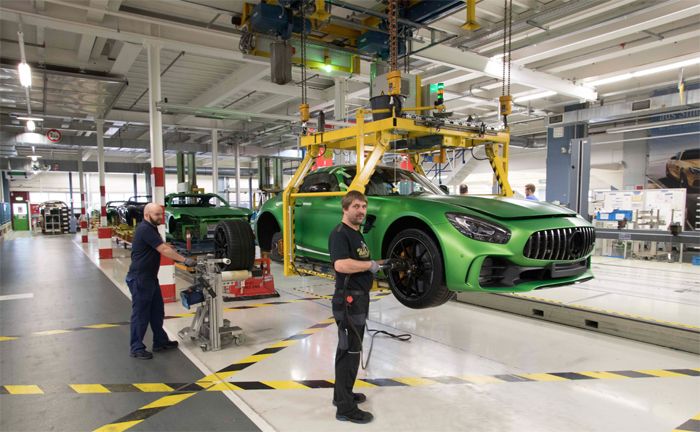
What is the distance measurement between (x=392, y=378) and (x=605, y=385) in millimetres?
1650

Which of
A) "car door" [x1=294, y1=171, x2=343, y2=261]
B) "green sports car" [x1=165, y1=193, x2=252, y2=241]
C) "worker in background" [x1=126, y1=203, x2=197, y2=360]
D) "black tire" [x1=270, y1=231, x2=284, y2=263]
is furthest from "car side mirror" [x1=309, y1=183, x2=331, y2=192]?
"green sports car" [x1=165, y1=193, x2=252, y2=241]

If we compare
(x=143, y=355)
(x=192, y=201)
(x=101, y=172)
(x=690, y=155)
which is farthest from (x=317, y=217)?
(x=690, y=155)

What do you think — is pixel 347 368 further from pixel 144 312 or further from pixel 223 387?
pixel 144 312

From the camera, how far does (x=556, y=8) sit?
5.73 metres

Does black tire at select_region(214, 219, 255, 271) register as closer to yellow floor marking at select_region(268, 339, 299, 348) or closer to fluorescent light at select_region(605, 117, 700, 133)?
yellow floor marking at select_region(268, 339, 299, 348)

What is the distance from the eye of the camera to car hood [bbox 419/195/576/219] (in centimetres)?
303

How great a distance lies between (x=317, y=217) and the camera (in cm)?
438

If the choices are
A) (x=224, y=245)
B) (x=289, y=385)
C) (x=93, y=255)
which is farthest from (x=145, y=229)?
(x=93, y=255)

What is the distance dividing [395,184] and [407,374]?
1850mm

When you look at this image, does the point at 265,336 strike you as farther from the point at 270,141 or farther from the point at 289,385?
the point at 270,141

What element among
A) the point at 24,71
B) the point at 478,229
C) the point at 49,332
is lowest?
the point at 49,332

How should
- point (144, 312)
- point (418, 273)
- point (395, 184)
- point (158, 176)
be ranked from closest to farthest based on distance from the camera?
1. point (418, 273)
2. point (144, 312)
3. point (395, 184)
4. point (158, 176)

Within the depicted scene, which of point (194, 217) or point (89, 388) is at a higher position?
point (194, 217)

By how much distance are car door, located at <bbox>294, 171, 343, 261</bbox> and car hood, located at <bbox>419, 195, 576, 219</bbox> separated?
113cm
